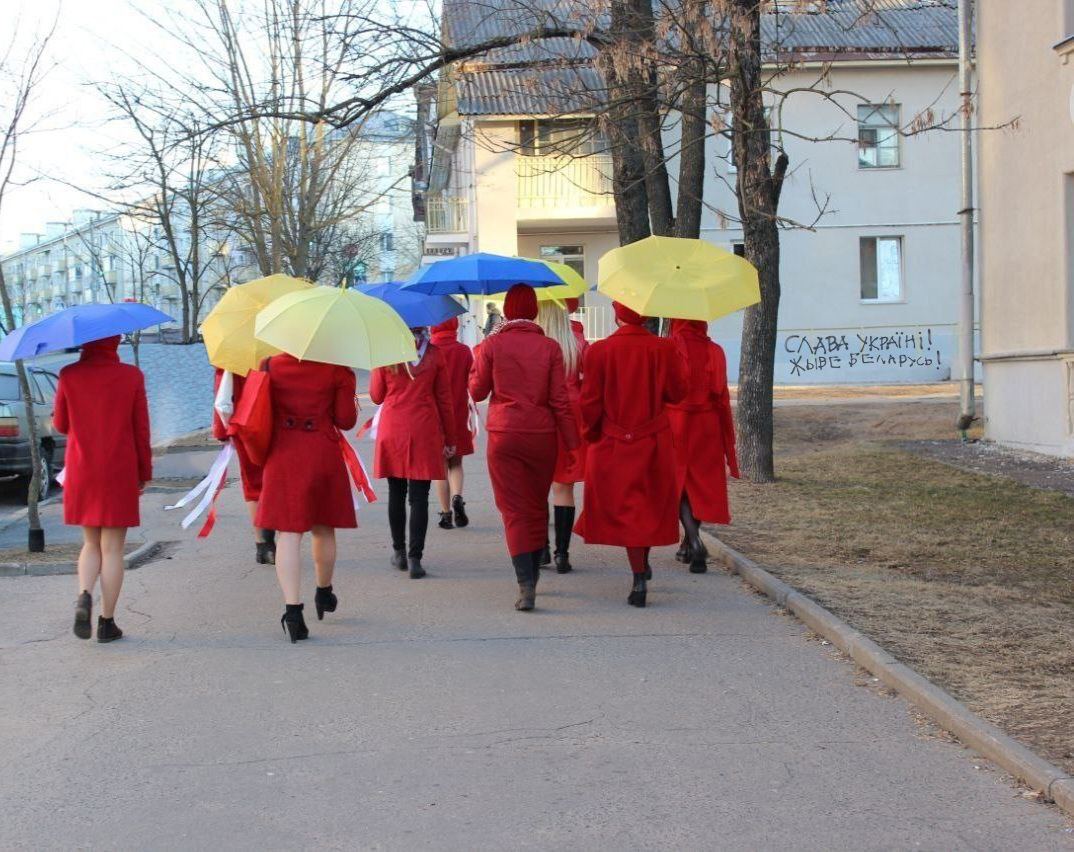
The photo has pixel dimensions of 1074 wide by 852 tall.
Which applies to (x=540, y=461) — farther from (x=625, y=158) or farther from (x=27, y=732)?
(x=625, y=158)

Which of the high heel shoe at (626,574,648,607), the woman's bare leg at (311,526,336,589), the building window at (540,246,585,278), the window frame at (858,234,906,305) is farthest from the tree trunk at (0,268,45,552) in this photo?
the window frame at (858,234,906,305)

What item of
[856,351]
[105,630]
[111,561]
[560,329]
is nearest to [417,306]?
[560,329]

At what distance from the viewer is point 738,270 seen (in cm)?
876

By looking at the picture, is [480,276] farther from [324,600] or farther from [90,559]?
[90,559]

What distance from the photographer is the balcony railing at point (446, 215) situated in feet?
113

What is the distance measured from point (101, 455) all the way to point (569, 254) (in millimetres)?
26258

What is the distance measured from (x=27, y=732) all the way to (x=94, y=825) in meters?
1.32

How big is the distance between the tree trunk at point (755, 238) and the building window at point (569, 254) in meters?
19.2

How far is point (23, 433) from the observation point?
15.7 meters

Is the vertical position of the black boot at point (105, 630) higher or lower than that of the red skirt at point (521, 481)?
lower

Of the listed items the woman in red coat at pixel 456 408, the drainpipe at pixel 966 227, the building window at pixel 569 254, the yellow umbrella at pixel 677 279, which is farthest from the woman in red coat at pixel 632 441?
the building window at pixel 569 254

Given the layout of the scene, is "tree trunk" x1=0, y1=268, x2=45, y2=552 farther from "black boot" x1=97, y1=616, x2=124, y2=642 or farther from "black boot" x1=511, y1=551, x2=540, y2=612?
"black boot" x1=511, y1=551, x2=540, y2=612

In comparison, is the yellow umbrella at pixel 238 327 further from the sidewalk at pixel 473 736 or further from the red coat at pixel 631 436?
the red coat at pixel 631 436

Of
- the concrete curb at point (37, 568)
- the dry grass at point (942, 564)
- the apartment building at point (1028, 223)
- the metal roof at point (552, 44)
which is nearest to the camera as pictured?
the dry grass at point (942, 564)
